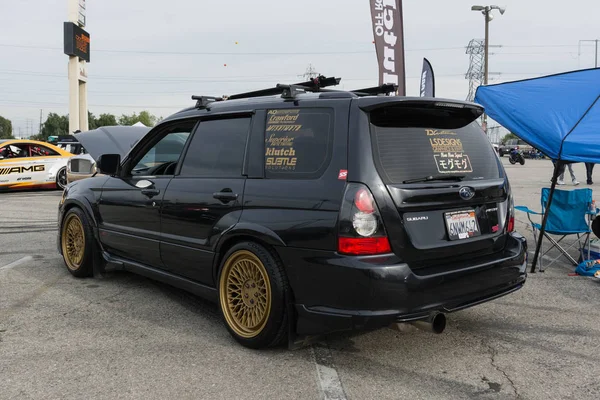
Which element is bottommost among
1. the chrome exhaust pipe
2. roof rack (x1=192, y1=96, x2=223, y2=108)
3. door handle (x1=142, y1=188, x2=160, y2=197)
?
the chrome exhaust pipe

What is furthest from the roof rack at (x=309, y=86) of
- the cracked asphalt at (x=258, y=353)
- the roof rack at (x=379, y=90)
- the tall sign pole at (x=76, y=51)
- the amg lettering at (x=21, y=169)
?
the tall sign pole at (x=76, y=51)

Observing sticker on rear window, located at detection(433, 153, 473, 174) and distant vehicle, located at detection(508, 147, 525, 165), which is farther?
distant vehicle, located at detection(508, 147, 525, 165)

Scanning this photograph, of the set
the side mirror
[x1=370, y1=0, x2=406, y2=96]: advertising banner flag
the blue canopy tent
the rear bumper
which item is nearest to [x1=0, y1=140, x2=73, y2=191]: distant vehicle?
[x1=370, y1=0, x2=406, y2=96]: advertising banner flag

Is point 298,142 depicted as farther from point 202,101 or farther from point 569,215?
point 569,215

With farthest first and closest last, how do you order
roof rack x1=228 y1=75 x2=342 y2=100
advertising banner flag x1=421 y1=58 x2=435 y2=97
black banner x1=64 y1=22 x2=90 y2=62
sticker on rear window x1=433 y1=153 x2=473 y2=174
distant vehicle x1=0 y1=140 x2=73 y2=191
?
black banner x1=64 y1=22 x2=90 y2=62
distant vehicle x1=0 y1=140 x2=73 y2=191
advertising banner flag x1=421 y1=58 x2=435 y2=97
roof rack x1=228 y1=75 x2=342 y2=100
sticker on rear window x1=433 y1=153 x2=473 y2=174

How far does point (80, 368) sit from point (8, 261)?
12.7 ft

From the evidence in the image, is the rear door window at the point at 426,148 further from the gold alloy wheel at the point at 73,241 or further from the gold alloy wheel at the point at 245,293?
the gold alloy wheel at the point at 73,241

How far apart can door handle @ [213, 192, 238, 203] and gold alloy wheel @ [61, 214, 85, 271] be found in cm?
235

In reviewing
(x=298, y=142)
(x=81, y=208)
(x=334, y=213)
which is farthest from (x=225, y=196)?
(x=81, y=208)

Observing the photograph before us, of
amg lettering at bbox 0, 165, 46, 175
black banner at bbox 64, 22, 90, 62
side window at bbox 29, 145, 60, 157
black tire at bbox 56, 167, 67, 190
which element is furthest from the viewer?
black banner at bbox 64, 22, 90, 62

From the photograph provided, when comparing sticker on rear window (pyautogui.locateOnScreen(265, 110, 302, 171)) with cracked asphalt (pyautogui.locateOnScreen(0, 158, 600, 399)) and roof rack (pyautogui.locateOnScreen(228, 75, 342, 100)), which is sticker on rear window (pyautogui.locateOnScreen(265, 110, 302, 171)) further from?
cracked asphalt (pyautogui.locateOnScreen(0, 158, 600, 399))

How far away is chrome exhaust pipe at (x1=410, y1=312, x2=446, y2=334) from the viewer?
129 inches

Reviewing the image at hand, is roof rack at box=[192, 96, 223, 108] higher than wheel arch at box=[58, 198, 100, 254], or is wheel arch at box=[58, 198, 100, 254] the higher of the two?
roof rack at box=[192, 96, 223, 108]

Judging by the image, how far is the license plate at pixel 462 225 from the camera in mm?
3553
